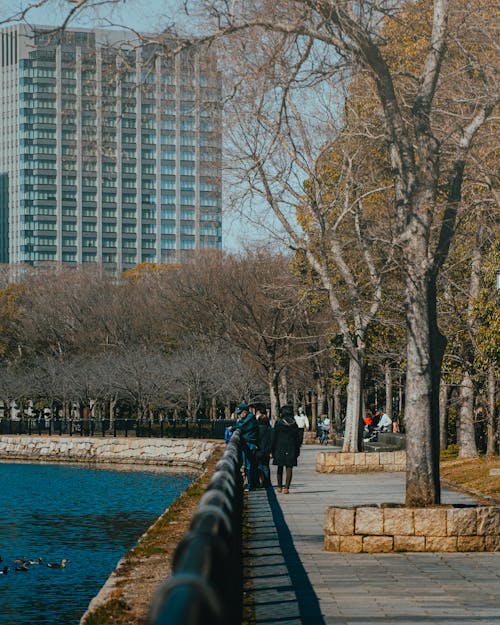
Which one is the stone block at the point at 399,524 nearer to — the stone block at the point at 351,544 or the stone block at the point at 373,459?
the stone block at the point at 351,544

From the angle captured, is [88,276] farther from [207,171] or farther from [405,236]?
[405,236]

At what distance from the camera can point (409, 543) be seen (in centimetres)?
1296

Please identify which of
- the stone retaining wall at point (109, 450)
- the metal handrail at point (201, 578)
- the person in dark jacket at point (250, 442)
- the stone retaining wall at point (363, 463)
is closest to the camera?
the metal handrail at point (201, 578)

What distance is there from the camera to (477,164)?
65.7ft

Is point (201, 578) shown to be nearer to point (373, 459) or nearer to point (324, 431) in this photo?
point (373, 459)

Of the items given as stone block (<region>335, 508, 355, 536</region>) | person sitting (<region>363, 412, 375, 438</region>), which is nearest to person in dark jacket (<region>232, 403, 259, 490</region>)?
stone block (<region>335, 508, 355, 536</region>)

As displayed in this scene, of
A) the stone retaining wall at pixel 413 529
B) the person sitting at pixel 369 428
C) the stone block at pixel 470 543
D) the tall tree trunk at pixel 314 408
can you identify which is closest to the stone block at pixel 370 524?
the stone retaining wall at pixel 413 529

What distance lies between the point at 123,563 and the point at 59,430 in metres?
57.8

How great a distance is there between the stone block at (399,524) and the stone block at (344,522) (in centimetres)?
38

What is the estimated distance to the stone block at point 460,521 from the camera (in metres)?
12.9

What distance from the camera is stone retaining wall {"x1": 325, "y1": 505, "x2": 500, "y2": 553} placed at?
509 inches

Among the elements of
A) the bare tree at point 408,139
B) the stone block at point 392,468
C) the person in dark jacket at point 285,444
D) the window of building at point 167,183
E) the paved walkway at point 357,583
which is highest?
the window of building at point 167,183

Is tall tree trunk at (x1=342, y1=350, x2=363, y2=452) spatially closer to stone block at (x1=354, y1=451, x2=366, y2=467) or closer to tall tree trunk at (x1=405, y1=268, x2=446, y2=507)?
stone block at (x1=354, y1=451, x2=366, y2=467)

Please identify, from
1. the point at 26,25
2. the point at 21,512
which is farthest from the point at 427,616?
the point at 21,512
